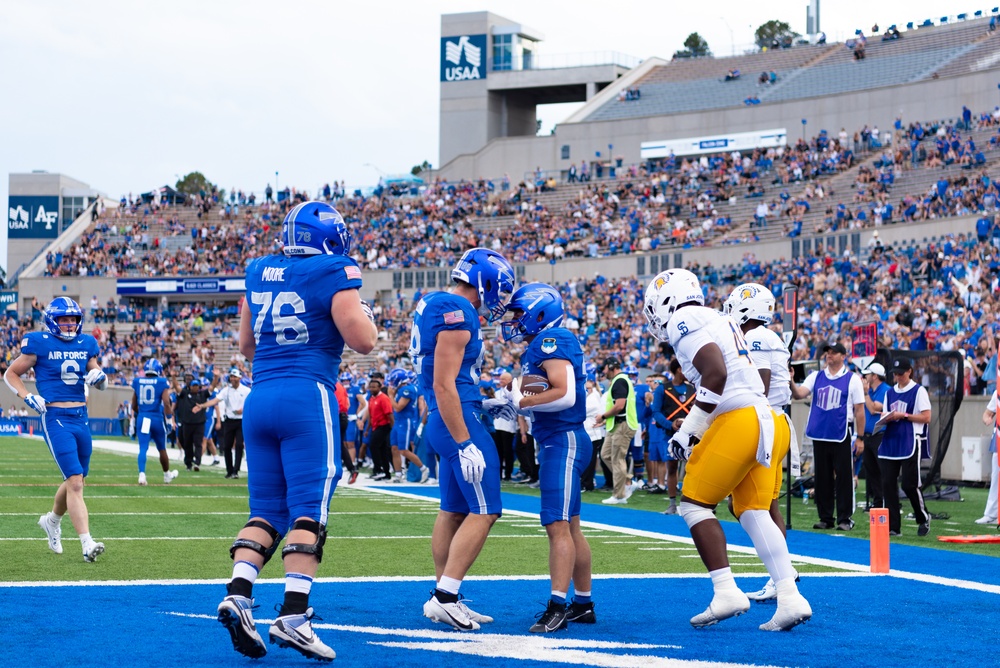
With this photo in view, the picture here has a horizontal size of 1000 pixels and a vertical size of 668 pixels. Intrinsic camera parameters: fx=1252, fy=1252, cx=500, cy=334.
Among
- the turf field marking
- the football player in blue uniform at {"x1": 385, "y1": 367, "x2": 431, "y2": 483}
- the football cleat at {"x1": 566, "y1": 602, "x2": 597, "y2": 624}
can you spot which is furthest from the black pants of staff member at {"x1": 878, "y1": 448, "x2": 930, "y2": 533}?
the football player in blue uniform at {"x1": 385, "y1": 367, "x2": 431, "y2": 483}

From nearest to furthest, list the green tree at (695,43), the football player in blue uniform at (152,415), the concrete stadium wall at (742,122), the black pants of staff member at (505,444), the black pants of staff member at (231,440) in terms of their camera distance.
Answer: the football player in blue uniform at (152,415) < the black pants of staff member at (231,440) < the black pants of staff member at (505,444) < the concrete stadium wall at (742,122) < the green tree at (695,43)

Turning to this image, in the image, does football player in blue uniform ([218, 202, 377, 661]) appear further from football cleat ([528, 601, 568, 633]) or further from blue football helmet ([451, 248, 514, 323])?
football cleat ([528, 601, 568, 633])

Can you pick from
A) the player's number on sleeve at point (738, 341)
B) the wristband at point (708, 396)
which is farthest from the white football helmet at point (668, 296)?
the wristband at point (708, 396)

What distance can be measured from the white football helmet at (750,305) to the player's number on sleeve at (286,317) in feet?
12.4

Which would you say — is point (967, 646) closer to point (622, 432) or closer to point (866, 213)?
point (622, 432)

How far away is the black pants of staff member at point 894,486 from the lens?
39.2ft

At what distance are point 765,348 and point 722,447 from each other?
3.07 meters

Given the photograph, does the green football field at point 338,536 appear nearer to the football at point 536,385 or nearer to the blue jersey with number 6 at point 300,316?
the football at point 536,385

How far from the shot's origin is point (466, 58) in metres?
68.6

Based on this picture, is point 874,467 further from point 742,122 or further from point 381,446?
point 742,122

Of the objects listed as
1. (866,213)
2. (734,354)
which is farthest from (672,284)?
(866,213)

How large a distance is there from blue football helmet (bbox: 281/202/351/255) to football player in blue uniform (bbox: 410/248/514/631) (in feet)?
2.52

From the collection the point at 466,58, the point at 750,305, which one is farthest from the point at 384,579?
the point at 466,58

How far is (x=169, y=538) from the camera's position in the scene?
10930mm
